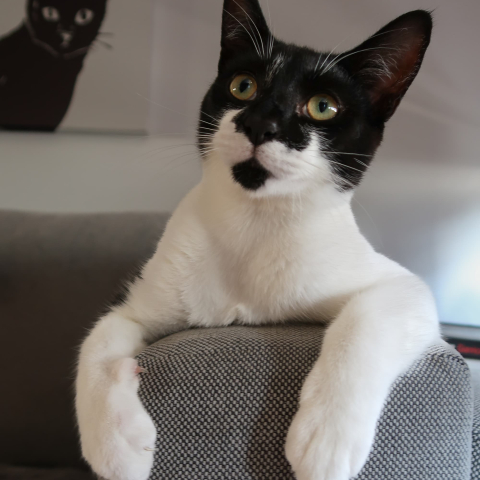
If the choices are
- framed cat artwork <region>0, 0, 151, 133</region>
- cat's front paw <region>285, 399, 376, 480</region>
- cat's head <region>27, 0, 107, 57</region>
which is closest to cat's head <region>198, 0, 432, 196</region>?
cat's front paw <region>285, 399, 376, 480</region>

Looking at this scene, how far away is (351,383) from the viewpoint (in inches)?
18.9

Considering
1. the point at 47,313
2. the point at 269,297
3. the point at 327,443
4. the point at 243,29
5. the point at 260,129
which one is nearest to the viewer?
the point at 327,443

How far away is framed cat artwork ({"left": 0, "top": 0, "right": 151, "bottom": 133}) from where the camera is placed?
1640 millimetres

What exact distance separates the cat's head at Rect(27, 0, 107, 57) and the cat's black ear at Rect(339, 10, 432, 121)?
4.41 ft

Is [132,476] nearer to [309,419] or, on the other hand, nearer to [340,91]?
[309,419]

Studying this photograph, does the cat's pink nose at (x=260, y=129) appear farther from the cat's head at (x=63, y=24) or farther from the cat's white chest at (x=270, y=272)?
the cat's head at (x=63, y=24)

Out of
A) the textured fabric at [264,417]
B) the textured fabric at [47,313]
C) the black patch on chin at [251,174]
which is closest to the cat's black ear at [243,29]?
the black patch on chin at [251,174]

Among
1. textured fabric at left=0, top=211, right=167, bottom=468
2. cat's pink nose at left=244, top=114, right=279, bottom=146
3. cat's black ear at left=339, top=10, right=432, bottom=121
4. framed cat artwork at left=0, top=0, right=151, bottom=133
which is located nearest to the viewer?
cat's pink nose at left=244, top=114, right=279, bottom=146

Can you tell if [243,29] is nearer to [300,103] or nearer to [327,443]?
[300,103]

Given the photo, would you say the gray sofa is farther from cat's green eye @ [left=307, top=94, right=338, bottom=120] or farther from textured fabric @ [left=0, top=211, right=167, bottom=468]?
textured fabric @ [left=0, top=211, right=167, bottom=468]

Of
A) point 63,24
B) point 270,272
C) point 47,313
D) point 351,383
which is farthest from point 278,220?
point 63,24

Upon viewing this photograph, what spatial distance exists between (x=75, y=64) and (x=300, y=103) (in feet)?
4.54

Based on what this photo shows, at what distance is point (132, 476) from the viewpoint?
468 mm

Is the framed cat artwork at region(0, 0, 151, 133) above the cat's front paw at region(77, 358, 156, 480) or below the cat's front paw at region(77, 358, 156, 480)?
above
